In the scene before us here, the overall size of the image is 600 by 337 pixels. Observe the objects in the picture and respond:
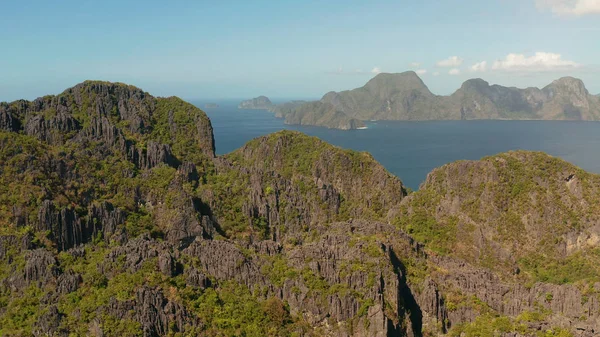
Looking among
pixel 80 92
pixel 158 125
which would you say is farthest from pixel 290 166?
pixel 80 92

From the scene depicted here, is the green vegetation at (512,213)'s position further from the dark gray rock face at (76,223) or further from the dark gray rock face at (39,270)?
the dark gray rock face at (39,270)

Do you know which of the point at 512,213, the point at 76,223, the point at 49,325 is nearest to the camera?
the point at 49,325

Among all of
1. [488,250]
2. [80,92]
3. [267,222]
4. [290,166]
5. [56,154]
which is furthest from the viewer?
[290,166]

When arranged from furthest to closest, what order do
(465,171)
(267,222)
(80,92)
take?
(80,92) < (465,171) < (267,222)

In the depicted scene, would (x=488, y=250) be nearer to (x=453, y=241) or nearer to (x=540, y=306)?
(x=453, y=241)

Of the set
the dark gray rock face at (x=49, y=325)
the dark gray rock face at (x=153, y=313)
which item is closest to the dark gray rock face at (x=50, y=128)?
the dark gray rock face at (x=49, y=325)

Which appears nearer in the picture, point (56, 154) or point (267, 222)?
point (56, 154)

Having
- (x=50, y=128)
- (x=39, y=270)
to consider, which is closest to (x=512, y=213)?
(x=39, y=270)

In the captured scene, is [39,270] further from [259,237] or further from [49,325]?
[259,237]
